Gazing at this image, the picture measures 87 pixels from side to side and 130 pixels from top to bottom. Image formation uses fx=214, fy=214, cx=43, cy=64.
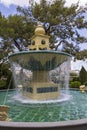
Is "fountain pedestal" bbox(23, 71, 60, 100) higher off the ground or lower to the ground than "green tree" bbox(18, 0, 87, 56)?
lower

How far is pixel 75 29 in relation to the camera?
72.8ft

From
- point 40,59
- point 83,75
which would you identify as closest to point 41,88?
point 40,59

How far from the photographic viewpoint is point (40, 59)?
32.0ft

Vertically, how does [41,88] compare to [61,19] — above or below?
below

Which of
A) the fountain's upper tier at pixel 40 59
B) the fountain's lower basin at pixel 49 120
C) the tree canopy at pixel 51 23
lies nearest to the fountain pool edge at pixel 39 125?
the fountain's lower basin at pixel 49 120

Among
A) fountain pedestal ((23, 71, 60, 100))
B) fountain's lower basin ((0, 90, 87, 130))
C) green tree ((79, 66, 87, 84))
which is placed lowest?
fountain's lower basin ((0, 90, 87, 130))

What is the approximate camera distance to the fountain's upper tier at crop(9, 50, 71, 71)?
950 cm

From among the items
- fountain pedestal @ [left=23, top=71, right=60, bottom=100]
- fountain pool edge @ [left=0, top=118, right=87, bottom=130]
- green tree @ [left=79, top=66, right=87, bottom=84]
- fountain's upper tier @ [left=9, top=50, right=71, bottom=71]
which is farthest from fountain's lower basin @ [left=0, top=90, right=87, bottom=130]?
green tree @ [left=79, top=66, right=87, bottom=84]

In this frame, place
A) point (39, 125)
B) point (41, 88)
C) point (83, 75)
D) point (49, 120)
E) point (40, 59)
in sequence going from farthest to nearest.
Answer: point (83, 75), point (41, 88), point (40, 59), point (49, 120), point (39, 125)

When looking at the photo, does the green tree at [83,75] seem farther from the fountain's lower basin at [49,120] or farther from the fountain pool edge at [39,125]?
the fountain pool edge at [39,125]

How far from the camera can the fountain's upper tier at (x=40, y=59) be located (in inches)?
374

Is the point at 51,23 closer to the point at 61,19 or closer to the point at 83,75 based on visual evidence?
the point at 61,19

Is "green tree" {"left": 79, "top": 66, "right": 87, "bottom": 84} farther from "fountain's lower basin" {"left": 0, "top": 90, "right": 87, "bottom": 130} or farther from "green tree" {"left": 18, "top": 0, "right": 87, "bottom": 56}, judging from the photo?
"fountain's lower basin" {"left": 0, "top": 90, "right": 87, "bottom": 130}

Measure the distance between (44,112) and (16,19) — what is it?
567 inches
